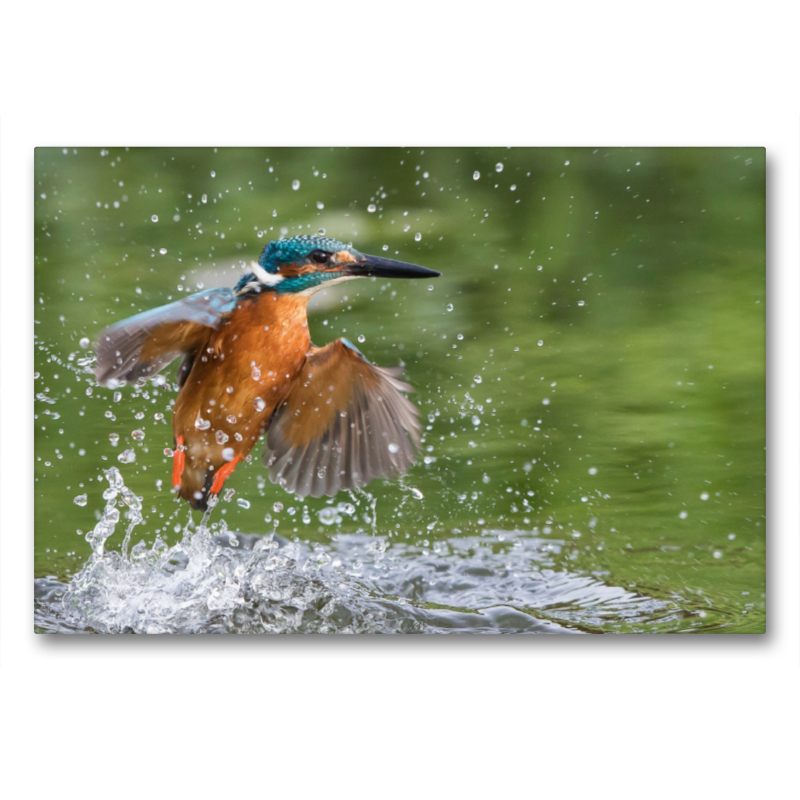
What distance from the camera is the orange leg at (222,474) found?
2020 millimetres

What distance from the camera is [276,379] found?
1970 mm

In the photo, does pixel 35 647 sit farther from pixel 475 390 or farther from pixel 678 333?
pixel 678 333

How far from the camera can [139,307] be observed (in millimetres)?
1980

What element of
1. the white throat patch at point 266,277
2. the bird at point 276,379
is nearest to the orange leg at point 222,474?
the bird at point 276,379

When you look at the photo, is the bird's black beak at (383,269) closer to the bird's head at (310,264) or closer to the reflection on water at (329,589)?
the bird's head at (310,264)

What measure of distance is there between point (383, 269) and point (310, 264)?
18 centimetres

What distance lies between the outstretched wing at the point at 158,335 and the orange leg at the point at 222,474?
0.29 m

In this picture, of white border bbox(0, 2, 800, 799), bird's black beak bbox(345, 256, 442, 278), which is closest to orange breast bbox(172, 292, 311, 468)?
bird's black beak bbox(345, 256, 442, 278)

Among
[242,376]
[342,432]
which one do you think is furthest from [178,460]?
[342,432]

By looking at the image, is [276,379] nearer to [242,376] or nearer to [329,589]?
[242,376]

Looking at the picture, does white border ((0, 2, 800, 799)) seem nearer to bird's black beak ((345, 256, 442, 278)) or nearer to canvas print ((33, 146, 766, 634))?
canvas print ((33, 146, 766, 634))
